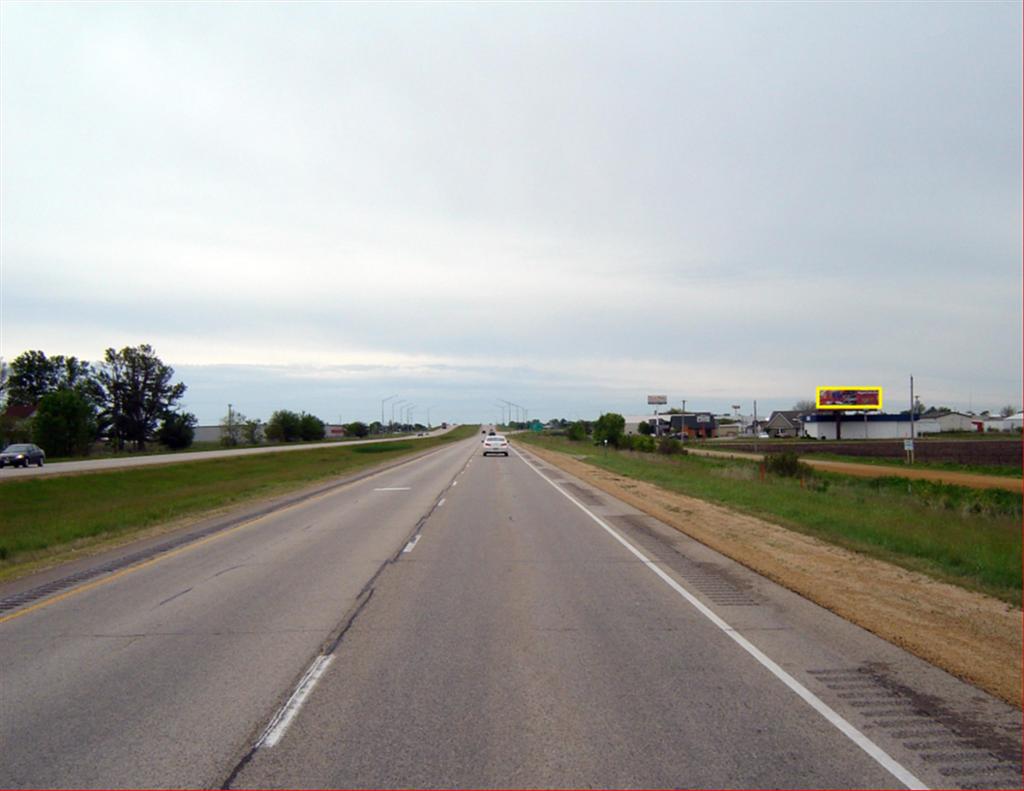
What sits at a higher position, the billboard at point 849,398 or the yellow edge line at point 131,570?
the billboard at point 849,398

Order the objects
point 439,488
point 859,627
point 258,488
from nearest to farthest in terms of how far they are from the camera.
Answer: point 859,627, point 439,488, point 258,488

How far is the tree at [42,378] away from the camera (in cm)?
12550

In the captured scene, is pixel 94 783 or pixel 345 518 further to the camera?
pixel 345 518

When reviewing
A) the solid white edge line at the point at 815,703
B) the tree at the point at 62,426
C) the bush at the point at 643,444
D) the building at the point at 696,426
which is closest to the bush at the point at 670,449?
the bush at the point at 643,444

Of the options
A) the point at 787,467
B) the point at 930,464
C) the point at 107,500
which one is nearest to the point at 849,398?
the point at 930,464

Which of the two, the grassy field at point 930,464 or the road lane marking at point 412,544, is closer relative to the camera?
the road lane marking at point 412,544

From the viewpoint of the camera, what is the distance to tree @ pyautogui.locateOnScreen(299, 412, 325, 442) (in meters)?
163

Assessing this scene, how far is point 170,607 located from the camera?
420 inches

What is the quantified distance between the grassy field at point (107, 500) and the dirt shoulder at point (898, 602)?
12862 mm

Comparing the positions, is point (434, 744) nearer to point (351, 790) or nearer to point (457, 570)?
point (351, 790)

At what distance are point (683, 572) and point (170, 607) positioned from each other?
24.2ft

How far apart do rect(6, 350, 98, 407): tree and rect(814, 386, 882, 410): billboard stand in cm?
10601

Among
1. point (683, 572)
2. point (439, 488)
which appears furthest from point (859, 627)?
point (439, 488)

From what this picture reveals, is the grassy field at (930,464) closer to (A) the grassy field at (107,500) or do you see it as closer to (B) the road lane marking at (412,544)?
(A) the grassy field at (107,500)
